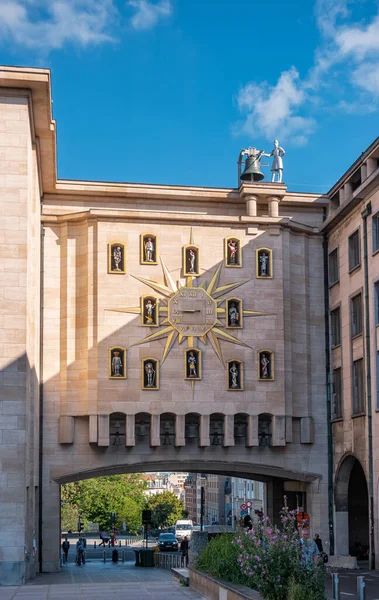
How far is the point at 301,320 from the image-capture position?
1763 inches

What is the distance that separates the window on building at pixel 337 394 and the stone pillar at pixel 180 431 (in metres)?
7.03

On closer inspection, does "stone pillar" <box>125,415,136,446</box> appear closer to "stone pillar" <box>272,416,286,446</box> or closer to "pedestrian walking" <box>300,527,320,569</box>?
"stone pillar" <box>272,416,286,446</box>

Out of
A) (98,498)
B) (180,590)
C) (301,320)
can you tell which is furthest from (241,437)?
(98,498)

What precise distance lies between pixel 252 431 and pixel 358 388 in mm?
5050

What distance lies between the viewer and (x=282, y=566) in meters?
20.3

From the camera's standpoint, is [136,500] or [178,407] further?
[136,500]

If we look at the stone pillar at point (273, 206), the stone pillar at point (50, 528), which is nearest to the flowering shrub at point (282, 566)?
the stone pillar at point (50, 528)

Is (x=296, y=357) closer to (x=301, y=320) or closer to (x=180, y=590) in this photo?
(x=301, y=320)

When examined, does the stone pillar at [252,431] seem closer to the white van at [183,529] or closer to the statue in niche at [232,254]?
the statue in niche at [232,254]

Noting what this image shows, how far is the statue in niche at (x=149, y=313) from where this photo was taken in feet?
140

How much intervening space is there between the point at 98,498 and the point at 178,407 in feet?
210

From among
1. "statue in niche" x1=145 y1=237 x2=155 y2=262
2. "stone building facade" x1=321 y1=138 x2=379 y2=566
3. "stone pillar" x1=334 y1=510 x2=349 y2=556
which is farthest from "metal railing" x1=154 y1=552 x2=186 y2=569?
"statue in niche" x1=145 y1=237 x2=155 y2=262

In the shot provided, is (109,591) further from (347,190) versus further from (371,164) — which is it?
(347,190)

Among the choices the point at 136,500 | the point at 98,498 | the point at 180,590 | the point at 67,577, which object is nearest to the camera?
the point at 180,590
